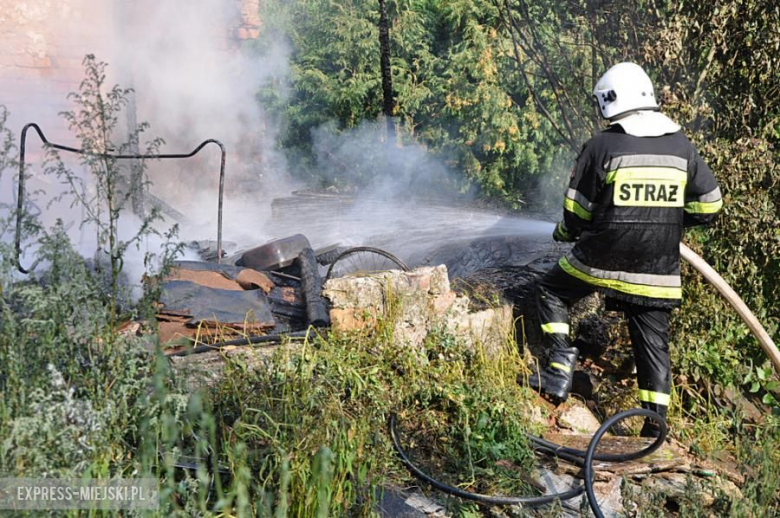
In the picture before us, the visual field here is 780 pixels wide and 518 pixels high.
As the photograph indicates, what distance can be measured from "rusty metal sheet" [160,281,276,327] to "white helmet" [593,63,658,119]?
2.66 metres

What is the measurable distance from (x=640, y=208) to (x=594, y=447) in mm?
1485

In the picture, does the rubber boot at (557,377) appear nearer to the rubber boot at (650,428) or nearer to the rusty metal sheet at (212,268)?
the rubber boot at (650,428)

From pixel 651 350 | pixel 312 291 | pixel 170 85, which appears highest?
pixel 170 85

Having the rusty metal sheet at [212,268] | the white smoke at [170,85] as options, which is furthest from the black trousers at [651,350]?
the white smoke at [170,85]

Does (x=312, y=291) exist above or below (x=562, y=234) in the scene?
below

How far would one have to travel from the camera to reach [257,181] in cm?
1216

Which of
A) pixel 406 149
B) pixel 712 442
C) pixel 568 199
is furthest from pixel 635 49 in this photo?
pixel 406 149

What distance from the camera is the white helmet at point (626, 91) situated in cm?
419

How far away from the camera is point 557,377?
14.8ft

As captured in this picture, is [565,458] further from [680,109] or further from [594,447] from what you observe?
[680,109]

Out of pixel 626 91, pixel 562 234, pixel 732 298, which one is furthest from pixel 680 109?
pixel 732 298

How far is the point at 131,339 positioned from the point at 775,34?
420 cm

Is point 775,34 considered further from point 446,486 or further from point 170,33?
point 170,33

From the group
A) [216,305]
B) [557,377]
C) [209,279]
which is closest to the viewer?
[557,377]
